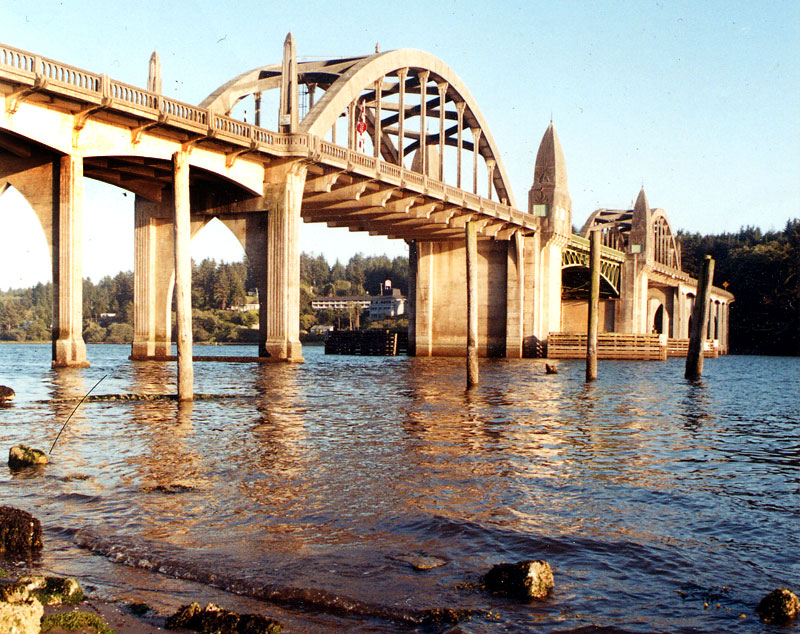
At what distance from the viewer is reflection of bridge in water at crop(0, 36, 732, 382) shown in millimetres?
36906

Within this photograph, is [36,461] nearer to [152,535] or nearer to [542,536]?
[152,535]

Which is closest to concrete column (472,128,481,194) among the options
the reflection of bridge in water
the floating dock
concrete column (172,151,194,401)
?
the reflection of bridge in water

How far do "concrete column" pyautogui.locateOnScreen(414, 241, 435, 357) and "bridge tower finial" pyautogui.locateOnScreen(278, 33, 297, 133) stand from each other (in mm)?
34510

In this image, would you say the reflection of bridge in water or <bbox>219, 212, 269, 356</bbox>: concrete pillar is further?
<bbox>219, 212, 269, 356</bbox>: concrete pillar

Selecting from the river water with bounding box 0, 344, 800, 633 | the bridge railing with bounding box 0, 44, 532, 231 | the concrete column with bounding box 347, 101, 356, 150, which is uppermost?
the concrete column with bounding box 347, 101, 356, 150

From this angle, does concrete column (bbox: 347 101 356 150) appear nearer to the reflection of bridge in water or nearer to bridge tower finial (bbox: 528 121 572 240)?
the reflection of bridge in water

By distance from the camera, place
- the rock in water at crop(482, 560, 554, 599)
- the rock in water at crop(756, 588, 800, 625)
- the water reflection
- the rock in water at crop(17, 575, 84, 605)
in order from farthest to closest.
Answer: the water reflection
the rock in water at crop(482, 560, 554, 599)
the rock in water at crop(756, 588, 800, 625)
the rock in water at crop(17, 575, 84, 605)

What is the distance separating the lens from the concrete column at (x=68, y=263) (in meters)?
37.0

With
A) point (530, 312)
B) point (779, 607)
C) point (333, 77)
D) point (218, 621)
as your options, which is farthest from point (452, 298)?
point (218, 621)

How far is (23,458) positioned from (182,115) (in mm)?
30045

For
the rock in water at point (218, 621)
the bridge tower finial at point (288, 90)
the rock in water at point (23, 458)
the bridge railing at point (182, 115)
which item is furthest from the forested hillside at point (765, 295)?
the rock in water at point (218, 621)

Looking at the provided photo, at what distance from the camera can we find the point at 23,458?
14.5m

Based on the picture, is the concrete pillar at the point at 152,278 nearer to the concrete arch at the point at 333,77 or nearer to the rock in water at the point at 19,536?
the concrete arch at the point at 333,77

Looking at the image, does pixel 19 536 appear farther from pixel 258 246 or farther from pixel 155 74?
pixel 155 74
